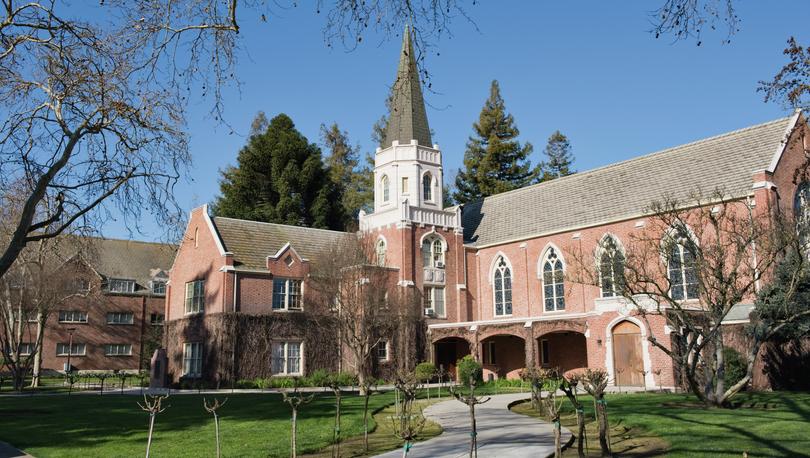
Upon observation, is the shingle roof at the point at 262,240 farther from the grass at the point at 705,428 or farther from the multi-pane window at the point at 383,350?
the grass at the point at 705,428

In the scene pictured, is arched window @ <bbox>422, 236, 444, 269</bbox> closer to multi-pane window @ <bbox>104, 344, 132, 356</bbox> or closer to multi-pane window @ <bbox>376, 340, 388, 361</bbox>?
multi-pane window @ <bbox>376, 340, 388, 361</bbox>

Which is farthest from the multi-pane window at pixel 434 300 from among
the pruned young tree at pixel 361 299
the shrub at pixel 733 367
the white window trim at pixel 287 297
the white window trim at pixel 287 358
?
the shrub at pixel 733 367

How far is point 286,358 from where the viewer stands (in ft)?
114

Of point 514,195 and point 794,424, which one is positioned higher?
point 514,195

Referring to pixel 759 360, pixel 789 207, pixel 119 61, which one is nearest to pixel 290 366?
pixel 759 360

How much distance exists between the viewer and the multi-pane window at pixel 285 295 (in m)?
35.7

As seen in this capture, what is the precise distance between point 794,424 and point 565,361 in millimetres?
20425

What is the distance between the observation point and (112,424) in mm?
17062

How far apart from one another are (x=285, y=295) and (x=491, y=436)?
23323 mm

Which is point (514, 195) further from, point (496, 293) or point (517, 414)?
point (517, 414)

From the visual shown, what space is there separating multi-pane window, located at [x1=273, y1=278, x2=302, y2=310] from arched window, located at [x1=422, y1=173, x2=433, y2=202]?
9.02m

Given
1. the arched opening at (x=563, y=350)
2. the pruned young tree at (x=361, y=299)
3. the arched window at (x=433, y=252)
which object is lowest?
the arched opening at (x=563, y=350)

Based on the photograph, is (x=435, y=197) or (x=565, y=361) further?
(x=435, y=197)

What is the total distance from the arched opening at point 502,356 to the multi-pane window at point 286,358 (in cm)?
957
